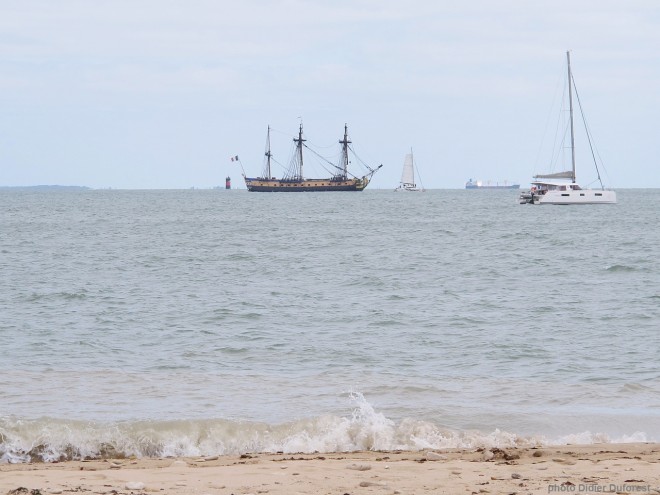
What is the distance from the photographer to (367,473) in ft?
26.8

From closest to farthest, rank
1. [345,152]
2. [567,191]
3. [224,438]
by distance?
[224,438], [567,191], [345,152]

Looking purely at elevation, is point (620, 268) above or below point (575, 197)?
below

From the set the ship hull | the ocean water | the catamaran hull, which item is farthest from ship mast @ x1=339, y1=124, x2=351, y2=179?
the ocean water

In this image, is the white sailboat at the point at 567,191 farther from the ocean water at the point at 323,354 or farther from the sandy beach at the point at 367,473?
the sandy beach at the point at 367,473

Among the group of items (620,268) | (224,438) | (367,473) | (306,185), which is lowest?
(224,438)

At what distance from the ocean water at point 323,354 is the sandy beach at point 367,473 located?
3.78 feet

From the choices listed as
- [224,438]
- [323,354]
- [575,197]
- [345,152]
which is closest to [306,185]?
[345,152]

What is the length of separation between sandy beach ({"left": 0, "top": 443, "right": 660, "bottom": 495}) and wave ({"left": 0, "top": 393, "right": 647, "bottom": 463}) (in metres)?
0.78

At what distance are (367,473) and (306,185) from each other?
17586cm

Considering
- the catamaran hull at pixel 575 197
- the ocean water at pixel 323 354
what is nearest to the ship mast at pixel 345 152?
the catamaran hull at pixel 575 197

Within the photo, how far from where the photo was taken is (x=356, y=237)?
52719 millimetres

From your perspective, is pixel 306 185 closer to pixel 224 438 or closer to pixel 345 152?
pixel 345 152

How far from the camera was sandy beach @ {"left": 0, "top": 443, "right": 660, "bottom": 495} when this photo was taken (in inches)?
A: 293

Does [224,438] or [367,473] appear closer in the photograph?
[367,473]
